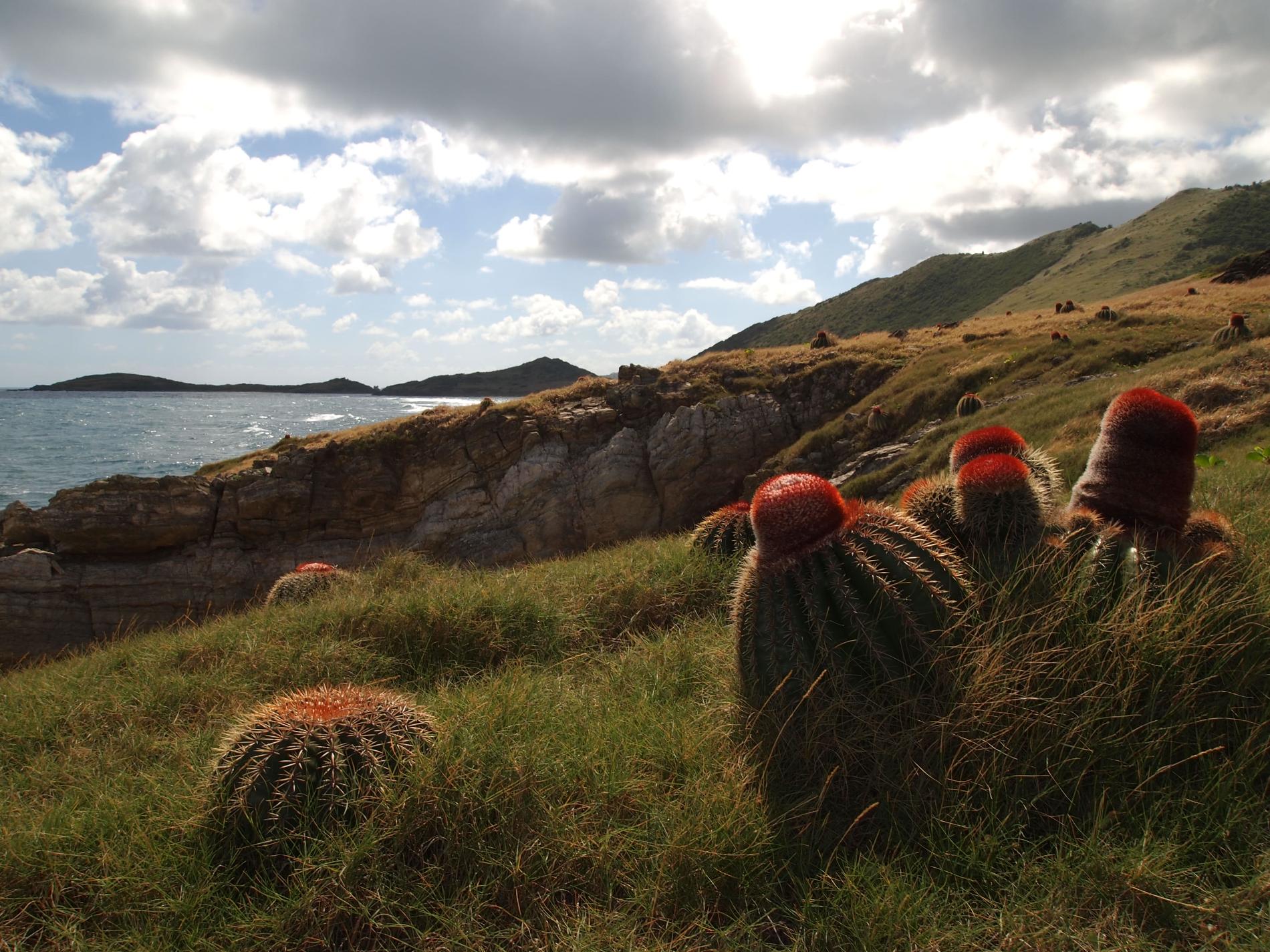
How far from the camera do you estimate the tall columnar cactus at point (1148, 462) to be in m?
3.65

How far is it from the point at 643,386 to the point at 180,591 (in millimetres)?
16399

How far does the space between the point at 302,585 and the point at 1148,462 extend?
7.81 metres

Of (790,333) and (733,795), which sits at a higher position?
(790,333)

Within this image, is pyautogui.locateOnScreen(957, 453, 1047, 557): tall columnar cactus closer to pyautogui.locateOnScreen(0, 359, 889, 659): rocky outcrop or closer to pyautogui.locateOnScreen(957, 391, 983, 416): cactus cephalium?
pyautogui.locateOnScreen(957, 391, 983, 416): cactus cephalium

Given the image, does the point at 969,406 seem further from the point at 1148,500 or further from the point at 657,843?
the point at 657,843

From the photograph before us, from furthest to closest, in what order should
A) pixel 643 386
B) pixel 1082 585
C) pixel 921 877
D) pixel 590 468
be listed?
pixel 643 386 < pixel 590 468 < pixel 1082 585 < pixel 921 877

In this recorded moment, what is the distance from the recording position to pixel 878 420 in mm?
20547

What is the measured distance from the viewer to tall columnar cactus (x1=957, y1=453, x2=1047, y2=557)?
156 inches

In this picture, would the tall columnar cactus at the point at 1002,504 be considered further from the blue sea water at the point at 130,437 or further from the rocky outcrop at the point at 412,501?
the blue sea water at the point at 130,437

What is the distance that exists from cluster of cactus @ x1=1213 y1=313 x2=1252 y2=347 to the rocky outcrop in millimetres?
9158

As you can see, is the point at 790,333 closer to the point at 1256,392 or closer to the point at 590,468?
the point at 590,468

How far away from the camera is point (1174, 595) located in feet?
10.8

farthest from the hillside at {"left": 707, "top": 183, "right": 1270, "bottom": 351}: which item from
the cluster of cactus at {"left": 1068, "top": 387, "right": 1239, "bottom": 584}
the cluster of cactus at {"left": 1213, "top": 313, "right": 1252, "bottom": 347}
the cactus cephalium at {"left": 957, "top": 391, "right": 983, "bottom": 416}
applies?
the cluster of cactus at {"left": 1068, "top": 387, "right": 1239, "bottom": 584}

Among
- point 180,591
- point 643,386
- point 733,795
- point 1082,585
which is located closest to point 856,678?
point 733,795
